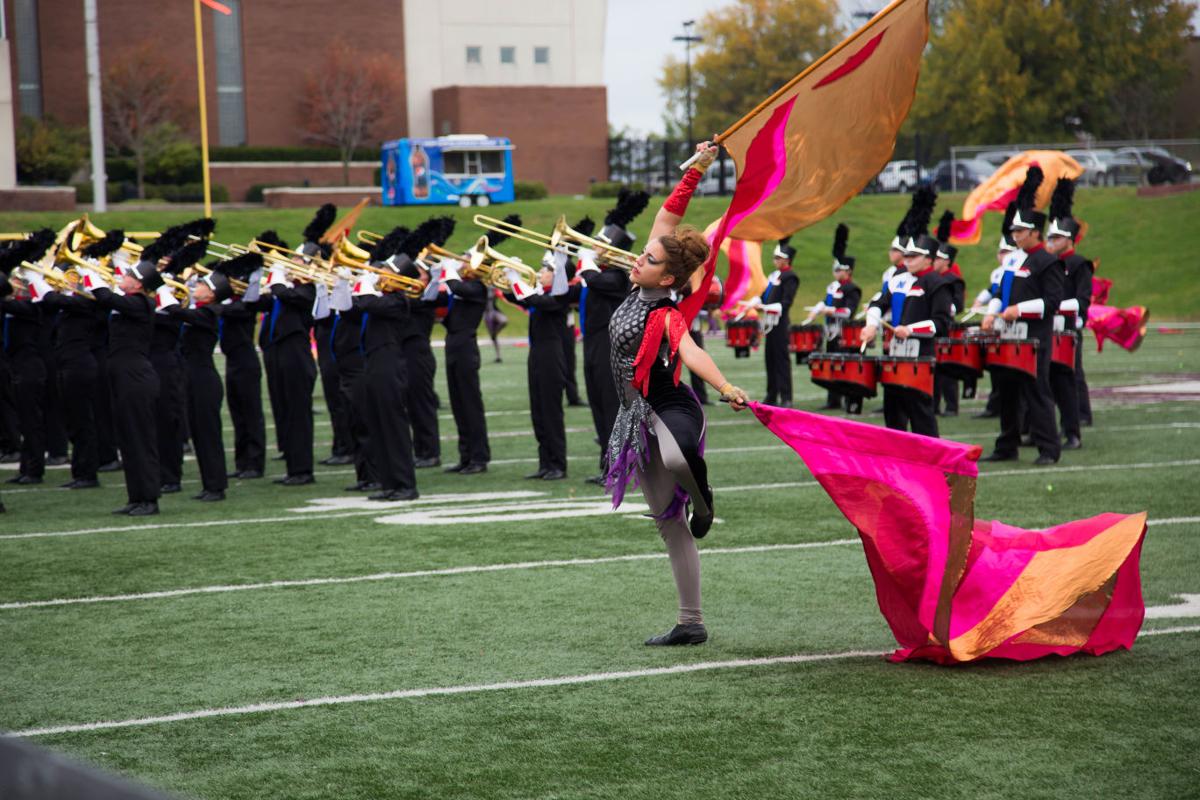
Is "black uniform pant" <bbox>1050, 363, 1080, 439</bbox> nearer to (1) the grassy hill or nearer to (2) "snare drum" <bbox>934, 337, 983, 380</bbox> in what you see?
(2) "snare drum" <bbox>934, 337, 983, 380</bbox>

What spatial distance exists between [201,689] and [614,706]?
4.77 feet

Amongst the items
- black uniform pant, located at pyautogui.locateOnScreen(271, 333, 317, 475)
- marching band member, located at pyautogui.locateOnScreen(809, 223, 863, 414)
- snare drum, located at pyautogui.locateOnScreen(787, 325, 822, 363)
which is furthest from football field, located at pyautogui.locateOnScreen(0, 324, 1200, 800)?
marching band member, located at pyautogui.locateOnScreen(809, 223, 863, 414)

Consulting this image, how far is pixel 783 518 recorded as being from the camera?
8711 millimetres

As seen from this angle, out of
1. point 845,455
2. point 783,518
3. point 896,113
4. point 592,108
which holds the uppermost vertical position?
point 592,108

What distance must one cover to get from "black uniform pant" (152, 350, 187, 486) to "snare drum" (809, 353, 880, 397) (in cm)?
461

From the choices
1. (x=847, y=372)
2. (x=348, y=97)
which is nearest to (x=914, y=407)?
(x=847, y=372)

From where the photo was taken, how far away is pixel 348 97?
48.6m

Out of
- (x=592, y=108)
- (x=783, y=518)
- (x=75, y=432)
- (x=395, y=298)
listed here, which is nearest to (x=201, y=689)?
(x=783, y=518)

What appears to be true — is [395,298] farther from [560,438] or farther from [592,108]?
[592,108]

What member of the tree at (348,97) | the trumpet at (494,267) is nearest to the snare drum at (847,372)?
the trumpet at (494,267)

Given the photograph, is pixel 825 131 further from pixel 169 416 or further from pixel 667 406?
pixel 169 416

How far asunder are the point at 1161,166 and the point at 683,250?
39264 millimetres

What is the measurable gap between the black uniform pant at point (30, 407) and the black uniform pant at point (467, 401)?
3.24 metres

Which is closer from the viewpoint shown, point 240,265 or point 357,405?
point 357,405
